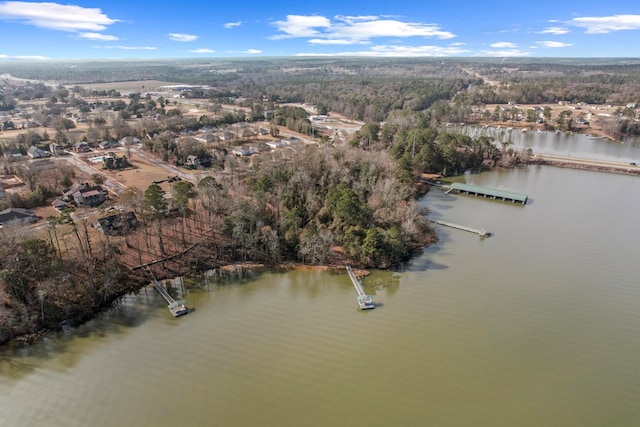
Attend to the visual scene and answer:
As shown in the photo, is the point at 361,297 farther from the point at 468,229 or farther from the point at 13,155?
the point at 13,155

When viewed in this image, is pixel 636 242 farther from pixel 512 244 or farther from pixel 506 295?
pixel 506 295

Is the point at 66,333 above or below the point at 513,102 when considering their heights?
below

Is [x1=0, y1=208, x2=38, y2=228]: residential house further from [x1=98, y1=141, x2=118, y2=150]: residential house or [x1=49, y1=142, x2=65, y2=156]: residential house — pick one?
[x1=98, y1=141, x2=118, y2=150]: residential house

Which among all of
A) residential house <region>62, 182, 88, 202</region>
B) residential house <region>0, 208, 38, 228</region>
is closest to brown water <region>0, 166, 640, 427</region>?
residential house <region>0, 208, 38, 228</region>

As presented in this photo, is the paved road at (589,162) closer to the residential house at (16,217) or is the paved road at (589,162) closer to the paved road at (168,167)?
the paved road at (168,167)

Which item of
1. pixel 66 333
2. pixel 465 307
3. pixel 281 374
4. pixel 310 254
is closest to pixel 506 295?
pixel 465 307

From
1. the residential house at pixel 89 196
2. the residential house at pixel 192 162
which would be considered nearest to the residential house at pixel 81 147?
the residential house at pixel 192 162
